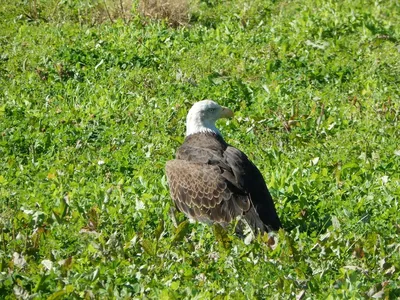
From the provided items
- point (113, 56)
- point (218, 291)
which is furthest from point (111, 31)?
point (218, 291)

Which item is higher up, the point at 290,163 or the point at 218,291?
the point at 218,291

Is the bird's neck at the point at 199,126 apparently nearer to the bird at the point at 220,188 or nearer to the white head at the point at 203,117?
the white head at the point at 203,117

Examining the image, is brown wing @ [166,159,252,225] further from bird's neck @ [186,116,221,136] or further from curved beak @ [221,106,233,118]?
curved beak @ [221,106,233,118]

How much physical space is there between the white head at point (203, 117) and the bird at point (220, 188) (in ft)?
2.14

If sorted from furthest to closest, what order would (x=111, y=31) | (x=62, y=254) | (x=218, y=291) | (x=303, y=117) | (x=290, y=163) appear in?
(x=111, y=31)
(x=303, y=117)
(x=290, y=163)
(x=62, y=254)
(x=218, y=291)

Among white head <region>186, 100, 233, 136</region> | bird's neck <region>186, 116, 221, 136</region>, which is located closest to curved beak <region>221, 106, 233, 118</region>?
white head <region>186, 100, 233, 136</region>

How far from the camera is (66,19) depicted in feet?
48.2

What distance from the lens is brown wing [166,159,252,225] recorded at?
29.0 feet

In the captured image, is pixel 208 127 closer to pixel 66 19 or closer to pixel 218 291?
pixel 218 291

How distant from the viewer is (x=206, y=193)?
905cm

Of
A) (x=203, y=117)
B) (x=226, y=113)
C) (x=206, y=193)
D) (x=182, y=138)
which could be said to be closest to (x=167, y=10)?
(x=182, y=138)

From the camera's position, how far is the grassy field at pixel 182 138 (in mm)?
7812

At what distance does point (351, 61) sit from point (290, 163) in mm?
3294

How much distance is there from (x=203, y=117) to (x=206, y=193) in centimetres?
170
